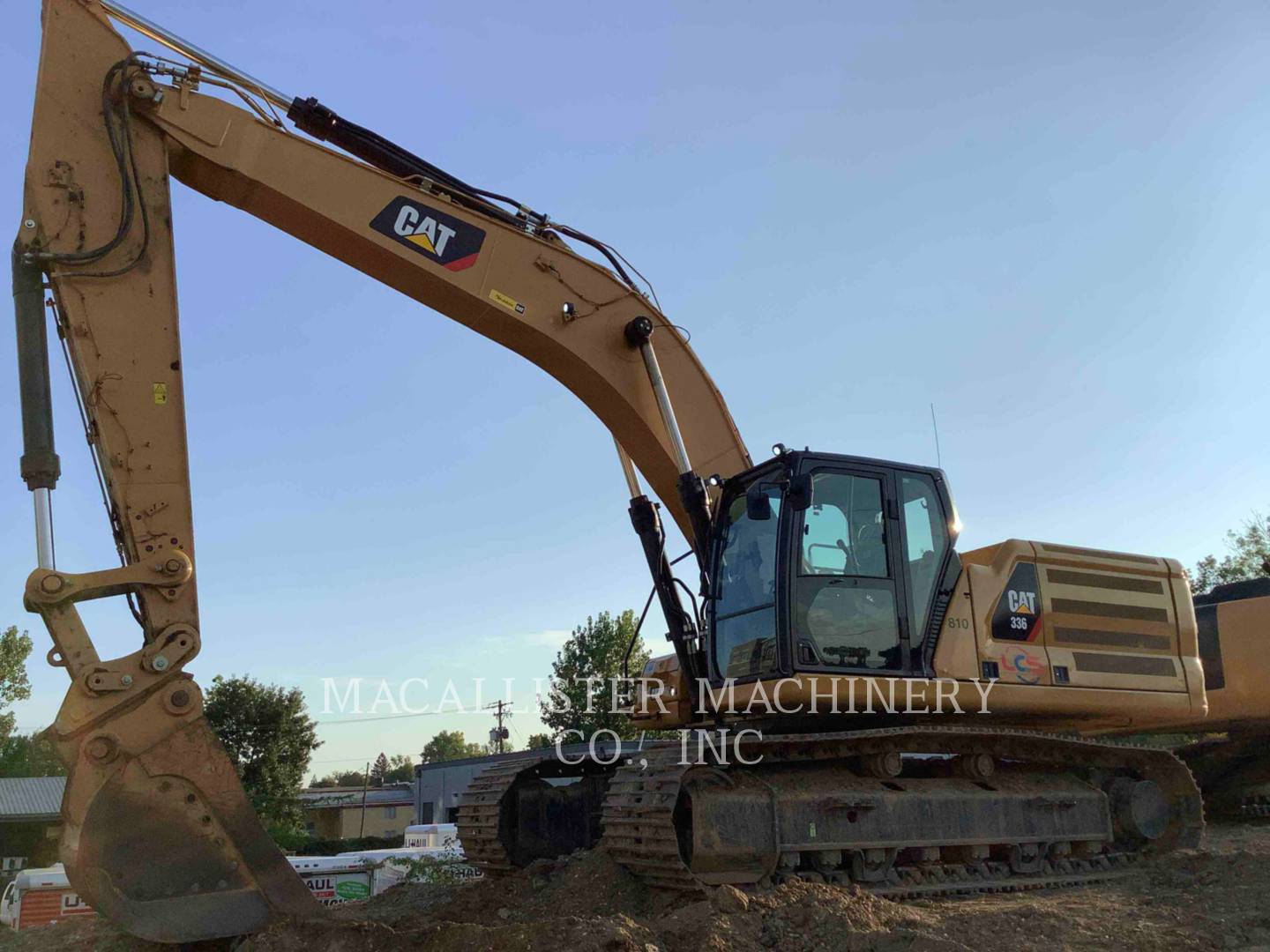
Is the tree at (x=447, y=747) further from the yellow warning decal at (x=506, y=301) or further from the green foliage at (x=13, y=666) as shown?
the yellow warning decal at (x=506, y=301)

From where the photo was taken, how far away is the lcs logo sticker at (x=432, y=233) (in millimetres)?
7230

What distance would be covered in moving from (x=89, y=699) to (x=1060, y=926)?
→ 214 inches

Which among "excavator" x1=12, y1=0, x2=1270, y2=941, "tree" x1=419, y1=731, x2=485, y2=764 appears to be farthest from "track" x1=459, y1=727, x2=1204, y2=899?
"tree" x1=419, y1=731, x2=485, y2=764

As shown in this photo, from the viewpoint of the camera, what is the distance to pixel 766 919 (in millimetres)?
5742

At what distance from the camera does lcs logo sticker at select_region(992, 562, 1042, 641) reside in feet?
25.7

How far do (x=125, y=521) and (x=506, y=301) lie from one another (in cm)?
293

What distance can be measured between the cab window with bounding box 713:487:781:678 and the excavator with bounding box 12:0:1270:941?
0.02 m

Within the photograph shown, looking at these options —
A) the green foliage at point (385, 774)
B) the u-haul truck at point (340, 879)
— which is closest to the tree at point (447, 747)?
the green foliage at point (385, 774)

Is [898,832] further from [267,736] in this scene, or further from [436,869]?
[267,736]

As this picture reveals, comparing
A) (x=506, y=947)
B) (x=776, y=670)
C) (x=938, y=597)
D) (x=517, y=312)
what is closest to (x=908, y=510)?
(x=938, y=597)

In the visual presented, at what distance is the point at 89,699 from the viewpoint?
5398mm

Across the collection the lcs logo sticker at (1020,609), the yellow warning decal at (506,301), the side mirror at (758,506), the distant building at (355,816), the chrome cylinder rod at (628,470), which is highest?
the yellow warning decal at (506,301)

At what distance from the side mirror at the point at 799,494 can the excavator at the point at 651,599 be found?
0.07 feet

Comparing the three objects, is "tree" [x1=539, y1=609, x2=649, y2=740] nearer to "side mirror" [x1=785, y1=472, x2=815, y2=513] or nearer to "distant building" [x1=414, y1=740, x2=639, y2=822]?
"distant building" [x1=414, y1=740, x2=639, y2=822]
